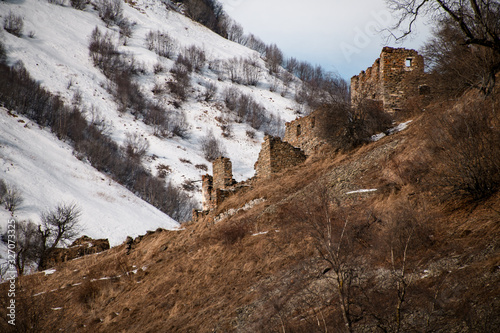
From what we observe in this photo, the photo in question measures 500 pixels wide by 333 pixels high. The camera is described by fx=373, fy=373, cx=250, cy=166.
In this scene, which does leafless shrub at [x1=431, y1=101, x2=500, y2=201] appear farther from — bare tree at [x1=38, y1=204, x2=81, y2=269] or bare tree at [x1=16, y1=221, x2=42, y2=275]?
bare tree at [x1=38, y1=204, x2=81, y2=269]

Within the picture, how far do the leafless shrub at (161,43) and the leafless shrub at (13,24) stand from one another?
30.3 m

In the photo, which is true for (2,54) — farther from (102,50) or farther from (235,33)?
(235,33)

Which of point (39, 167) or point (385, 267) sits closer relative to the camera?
point (385, 267)

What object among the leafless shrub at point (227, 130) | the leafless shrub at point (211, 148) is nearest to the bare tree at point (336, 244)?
the leafless shrub at point (211, 148)

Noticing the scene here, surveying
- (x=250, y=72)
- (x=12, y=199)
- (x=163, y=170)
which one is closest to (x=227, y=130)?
(x=163, y=170)

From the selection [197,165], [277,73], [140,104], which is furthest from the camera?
[277,73]

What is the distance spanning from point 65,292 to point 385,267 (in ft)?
46.2

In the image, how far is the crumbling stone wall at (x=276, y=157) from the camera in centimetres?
1928

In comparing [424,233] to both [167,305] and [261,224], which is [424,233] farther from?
[167,305]

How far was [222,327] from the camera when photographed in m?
8.49

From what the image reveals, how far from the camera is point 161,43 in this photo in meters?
104

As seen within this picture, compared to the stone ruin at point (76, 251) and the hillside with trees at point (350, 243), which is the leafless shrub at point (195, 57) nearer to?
the stone ruin at point (76, 251)

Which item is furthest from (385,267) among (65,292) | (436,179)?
(65,292)

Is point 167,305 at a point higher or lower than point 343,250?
lower
